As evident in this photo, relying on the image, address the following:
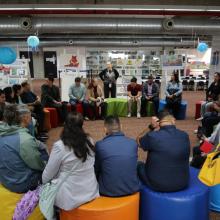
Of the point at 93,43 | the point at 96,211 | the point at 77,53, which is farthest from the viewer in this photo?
the point at 93,43

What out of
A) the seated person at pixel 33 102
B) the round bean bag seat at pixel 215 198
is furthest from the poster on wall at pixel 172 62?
the round bean bag seat at pixel 215 198

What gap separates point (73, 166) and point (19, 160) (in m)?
0.54

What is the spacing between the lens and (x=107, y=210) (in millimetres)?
2334

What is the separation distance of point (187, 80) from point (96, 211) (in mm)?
14423

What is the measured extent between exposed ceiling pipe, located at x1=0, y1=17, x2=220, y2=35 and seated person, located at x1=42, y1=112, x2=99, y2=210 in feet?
21.7

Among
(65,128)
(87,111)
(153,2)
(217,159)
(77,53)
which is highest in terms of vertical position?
(153,2)

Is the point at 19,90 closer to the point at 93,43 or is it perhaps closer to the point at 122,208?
the point at 122,208

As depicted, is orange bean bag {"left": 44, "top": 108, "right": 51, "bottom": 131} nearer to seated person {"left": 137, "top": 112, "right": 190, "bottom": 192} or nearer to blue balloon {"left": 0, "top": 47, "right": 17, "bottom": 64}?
blue balloon {"left": 0, "top": 47, "right": 17, "bottom": 64}

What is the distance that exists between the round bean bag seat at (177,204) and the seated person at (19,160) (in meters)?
0.99

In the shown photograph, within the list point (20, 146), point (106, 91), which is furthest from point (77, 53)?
point (20, 146)

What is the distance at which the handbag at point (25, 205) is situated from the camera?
2.54 meters

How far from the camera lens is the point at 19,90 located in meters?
5.87

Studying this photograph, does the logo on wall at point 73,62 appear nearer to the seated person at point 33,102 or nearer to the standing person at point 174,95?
the standing person at point 174,95

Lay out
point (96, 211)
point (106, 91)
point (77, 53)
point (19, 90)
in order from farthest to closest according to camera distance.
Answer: point (77, 53), point (106, 91), point (19, 90), point (96, 211)
